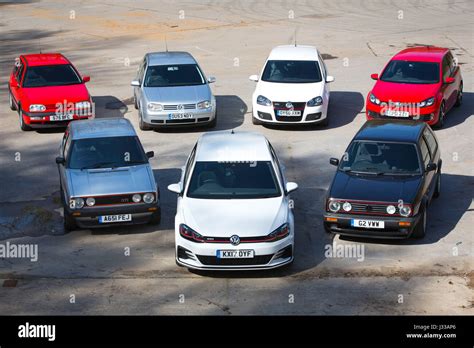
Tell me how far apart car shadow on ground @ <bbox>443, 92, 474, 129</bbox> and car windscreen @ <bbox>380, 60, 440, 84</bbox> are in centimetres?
132

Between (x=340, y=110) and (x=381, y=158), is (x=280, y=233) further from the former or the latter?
(x=340, y=110)

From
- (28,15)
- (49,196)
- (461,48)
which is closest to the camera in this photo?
(49,196)

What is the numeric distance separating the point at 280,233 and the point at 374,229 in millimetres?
1971

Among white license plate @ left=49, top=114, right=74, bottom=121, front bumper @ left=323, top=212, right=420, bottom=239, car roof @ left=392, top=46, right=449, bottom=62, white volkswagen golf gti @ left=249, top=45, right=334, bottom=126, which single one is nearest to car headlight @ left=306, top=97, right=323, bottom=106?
white volkswagen golf gti @ left=249, top=45, right=334, bottom=126

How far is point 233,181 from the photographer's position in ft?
48.3

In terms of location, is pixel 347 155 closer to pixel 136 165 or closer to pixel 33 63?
pixel 136 165

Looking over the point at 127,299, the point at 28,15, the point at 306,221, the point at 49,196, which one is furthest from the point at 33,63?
the point at 28,15

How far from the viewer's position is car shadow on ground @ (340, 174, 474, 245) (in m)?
15.5

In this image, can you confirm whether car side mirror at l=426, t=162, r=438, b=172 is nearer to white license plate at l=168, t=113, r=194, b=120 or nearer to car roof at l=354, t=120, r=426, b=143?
car roof at l=354, t=120, r=426, b=143

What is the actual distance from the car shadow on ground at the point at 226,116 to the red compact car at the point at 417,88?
3.67 metres

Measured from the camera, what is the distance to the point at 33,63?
24.3 metres

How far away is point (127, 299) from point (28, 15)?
112 feet

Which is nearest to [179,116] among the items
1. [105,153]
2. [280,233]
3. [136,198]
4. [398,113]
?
[398,113]

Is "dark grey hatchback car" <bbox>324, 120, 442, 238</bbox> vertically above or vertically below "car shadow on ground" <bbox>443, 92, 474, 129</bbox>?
above
